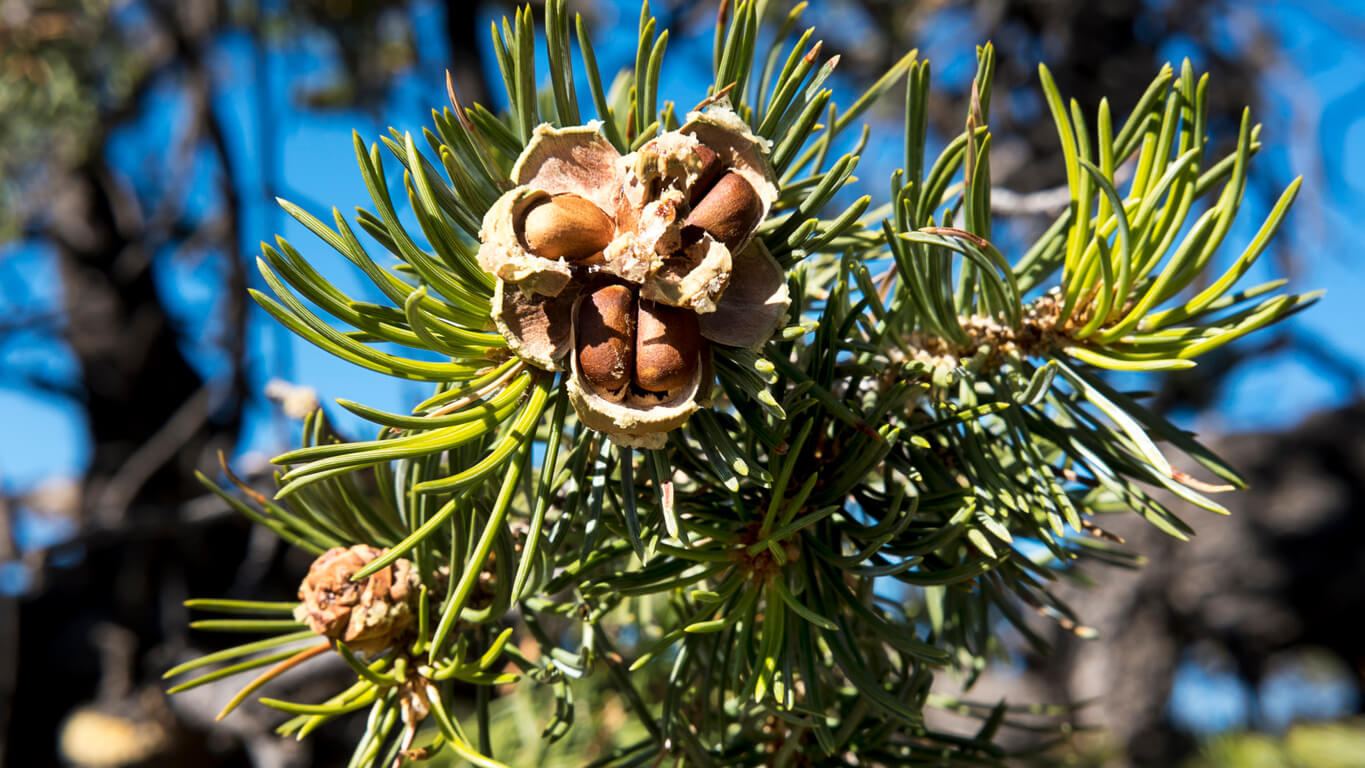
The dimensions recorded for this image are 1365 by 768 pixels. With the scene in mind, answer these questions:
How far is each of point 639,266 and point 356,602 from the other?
0.23 m

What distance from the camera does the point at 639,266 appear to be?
34 centimetres

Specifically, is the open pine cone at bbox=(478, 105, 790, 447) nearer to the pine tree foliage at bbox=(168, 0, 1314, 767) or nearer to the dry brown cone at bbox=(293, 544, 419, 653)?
the pine tree foliage at bbox=(168, 0, 1314, 767)

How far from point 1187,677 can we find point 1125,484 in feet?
11.6

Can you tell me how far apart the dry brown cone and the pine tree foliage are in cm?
1

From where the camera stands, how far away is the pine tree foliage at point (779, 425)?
0.36 metres

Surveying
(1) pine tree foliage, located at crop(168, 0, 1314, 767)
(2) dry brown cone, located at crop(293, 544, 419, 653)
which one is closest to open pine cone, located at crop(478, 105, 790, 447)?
(1) pine tree foliage, located at crop(168, 0, 1314, 767)

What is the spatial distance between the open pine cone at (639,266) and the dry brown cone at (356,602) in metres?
0.17

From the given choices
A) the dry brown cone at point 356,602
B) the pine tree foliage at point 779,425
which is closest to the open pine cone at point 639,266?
the pine tree foliage at point 779,425

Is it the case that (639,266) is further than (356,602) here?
No

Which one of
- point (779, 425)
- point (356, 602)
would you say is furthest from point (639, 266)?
point (356, 602)

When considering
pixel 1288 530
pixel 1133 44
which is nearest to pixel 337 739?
pixel 1133 44

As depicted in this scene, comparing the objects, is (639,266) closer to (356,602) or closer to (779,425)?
(779,425)

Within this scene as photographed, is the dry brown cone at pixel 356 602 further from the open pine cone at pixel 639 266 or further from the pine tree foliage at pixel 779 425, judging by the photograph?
the open pine cone at pixel 639 266

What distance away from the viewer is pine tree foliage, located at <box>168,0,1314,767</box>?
36cm
